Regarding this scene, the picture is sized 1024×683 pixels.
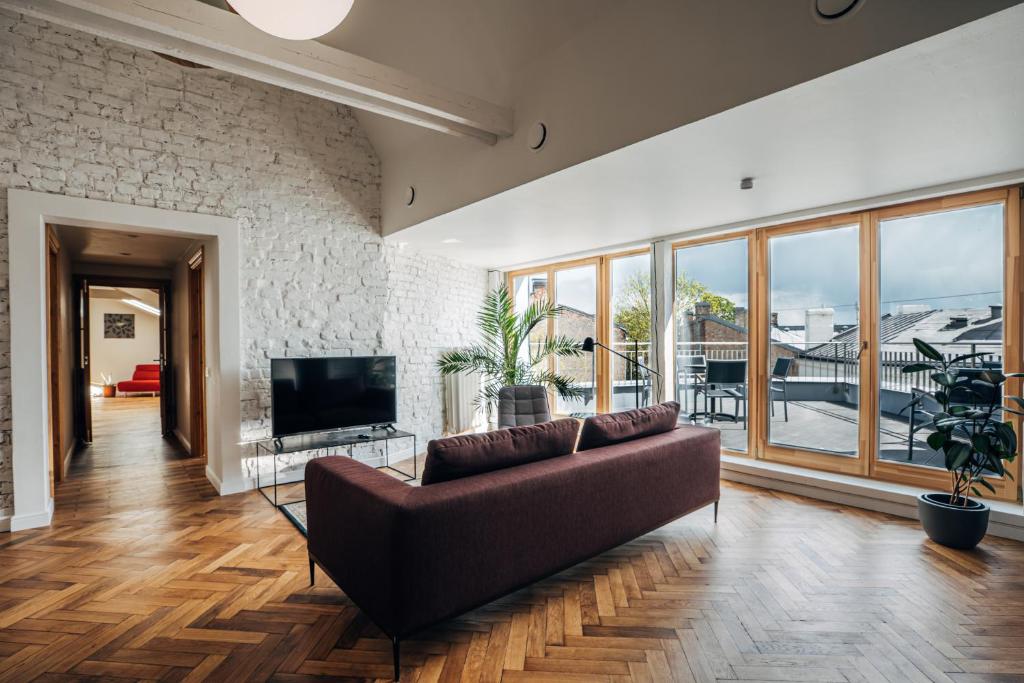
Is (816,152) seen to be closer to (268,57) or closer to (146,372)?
(268,57)

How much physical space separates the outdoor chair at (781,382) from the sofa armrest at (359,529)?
3.64 m

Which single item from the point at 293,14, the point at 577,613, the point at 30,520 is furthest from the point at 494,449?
the point at 30,520

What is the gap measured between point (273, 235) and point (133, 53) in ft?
5.20

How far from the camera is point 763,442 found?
4.45 metres

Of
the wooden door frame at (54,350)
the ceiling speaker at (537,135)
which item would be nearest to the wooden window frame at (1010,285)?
the ceiling speaker at (537,135)

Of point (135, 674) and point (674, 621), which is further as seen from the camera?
point (674, 621)

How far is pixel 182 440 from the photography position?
244 inches

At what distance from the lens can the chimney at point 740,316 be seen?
15.1 feet

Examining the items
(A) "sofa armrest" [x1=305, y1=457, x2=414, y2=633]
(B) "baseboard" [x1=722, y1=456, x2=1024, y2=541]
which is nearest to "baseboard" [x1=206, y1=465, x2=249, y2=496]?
(A) "sofa armrest" [x1=305, y1=457, x2=414, y2=633]

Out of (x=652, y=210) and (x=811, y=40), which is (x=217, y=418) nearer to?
(x=652, y=210)

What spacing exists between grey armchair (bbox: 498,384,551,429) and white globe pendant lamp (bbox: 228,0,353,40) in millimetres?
3457

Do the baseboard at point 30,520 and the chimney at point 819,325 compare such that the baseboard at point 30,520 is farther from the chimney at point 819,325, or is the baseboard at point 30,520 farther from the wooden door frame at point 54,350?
the chimney at point 819,325

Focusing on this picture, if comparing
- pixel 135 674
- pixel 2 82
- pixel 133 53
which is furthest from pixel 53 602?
pixel 133 53

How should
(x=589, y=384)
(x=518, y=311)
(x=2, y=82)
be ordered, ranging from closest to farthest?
(x=2, y=82)
(x=589, y=384)
(x=518, y=311)
